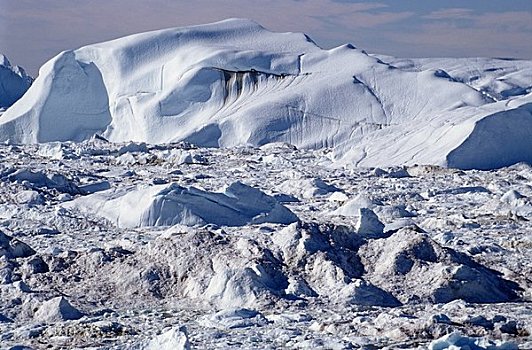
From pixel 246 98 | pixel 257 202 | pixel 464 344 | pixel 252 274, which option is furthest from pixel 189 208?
pixel 246 98

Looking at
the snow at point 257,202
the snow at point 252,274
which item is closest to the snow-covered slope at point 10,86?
the snow at point 257,202

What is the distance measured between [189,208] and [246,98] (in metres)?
14.0

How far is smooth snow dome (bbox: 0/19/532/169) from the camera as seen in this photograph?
2098 cm

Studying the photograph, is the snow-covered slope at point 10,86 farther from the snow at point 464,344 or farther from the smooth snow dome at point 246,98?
the snow at point 464,344

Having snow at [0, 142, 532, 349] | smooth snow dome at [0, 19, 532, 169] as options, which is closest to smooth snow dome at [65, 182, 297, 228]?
snow at [0, 142, 532, 349]

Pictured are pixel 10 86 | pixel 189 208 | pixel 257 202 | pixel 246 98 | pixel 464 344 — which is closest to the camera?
pixel 464 344

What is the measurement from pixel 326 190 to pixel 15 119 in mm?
14831

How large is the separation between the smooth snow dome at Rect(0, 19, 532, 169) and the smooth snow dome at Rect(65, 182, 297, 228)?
26.9 feet

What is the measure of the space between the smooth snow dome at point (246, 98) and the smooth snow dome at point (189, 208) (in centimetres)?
818

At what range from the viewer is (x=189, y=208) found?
11.1 meters

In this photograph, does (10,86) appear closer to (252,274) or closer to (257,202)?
(257,202)

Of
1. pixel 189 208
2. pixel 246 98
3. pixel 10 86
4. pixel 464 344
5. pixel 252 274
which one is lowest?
pixel 10 86

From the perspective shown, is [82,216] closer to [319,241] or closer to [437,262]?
[319,241]

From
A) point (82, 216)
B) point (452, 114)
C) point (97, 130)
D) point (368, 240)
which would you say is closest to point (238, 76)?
point (97, 130)
